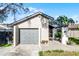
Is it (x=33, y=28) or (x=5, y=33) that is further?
(x=5, y=33)

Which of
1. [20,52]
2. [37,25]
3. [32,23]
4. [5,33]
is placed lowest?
[20,52]

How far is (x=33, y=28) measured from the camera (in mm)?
22375

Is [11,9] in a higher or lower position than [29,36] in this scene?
higher

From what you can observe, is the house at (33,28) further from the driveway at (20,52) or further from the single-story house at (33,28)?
the driveway at (20,52)

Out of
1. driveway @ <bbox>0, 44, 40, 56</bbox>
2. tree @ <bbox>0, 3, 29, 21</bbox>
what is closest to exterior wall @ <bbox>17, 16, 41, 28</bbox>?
tree @ <bbox>0, 3, 29, 21</bbox>

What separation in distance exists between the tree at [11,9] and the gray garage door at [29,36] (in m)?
2.14

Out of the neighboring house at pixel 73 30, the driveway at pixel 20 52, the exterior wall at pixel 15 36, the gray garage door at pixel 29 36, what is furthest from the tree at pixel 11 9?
the neighboring house at pixel 73 30

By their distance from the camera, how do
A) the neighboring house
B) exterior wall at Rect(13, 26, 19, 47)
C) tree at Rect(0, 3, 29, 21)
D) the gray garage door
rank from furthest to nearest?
1. the neighboring house
2. the gray garage door
3. exterior wall at Rect(13, 26, 19, 47)
4. tree at Rect(0, 3, 29, 21)

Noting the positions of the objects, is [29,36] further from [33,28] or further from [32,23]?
[32,23]

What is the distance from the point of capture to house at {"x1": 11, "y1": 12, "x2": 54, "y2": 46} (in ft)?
72.7

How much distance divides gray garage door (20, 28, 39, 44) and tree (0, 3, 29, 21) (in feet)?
7.01

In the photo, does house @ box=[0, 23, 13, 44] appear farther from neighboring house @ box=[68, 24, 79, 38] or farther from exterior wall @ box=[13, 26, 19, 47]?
neighboring house @ box=[68, 24, 79, 38]

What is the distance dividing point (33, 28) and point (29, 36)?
0.95m

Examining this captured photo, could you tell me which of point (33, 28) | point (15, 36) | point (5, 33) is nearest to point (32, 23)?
point (33, 28)
